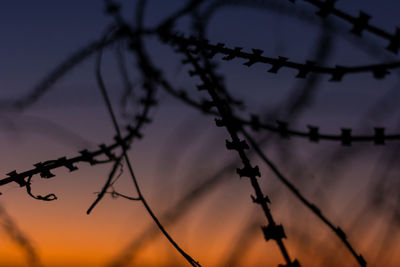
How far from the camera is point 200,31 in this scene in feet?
15.3

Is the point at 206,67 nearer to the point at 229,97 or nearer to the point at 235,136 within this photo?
the point at 229,97

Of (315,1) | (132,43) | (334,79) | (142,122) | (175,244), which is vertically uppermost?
(132,43)

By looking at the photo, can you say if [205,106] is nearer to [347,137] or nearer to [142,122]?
[142,122]

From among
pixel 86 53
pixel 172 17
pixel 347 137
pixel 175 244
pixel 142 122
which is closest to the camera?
pixel 347 137

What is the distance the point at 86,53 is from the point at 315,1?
2.18 metres

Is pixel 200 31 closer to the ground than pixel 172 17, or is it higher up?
higher up

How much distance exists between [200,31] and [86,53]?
114 cm

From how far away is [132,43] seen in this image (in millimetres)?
4398

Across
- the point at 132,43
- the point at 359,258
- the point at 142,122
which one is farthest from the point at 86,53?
the point at 359,258

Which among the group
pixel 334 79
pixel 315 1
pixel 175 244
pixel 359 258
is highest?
pixel 315 1

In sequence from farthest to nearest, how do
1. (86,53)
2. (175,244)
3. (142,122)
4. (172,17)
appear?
(142,122) < (86,53) < (172,17) < (175,244)

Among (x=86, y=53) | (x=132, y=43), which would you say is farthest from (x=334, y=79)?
(x=86, y=53)

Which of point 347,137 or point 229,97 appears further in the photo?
point 229,97

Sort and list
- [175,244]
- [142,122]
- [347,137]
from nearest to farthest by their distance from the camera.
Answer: [347,137] → [175,244] → [142,122]
